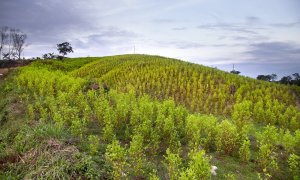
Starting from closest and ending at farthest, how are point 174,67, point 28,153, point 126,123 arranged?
point 28,153 < point 126,123 < point 174,67

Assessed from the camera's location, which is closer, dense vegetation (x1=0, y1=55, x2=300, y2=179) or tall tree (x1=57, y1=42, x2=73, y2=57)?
dense vegetation (x1=0, y1=55, x2=300, y2=179)

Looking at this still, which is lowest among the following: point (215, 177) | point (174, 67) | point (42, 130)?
point (215, 177)

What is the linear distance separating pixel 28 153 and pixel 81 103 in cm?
518

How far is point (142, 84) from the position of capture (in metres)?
22.5

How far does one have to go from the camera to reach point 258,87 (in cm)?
2105

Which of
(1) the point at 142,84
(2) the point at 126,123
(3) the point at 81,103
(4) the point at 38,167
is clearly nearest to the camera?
(4) the point at 38,167

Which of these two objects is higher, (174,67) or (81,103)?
(174,67)

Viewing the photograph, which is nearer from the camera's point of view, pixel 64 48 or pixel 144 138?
pixel 144 138

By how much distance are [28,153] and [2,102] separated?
8.10 meters

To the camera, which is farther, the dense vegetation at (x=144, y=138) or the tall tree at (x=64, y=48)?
the tall tree at (x=64, y=48)

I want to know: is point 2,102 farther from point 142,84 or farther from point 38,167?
point 142,84

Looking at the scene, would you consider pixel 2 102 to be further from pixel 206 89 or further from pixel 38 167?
pixel 206 89

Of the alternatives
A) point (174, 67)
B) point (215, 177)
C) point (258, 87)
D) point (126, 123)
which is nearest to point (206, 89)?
point (258, 87)

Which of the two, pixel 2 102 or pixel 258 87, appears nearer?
pixel 2 102
